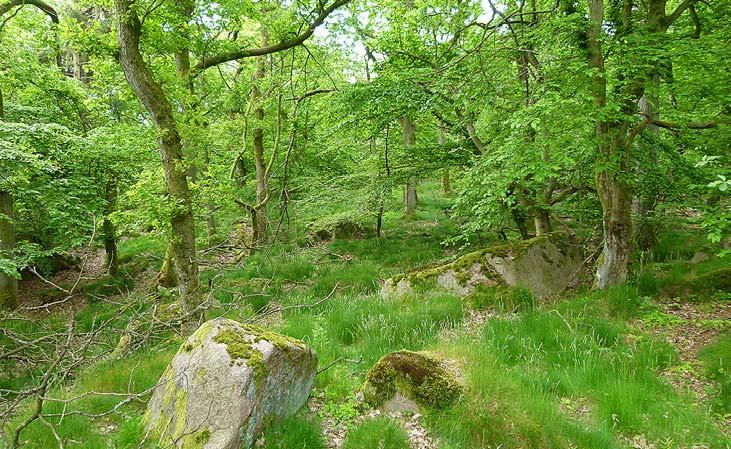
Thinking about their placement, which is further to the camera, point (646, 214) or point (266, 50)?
point (646, 214)

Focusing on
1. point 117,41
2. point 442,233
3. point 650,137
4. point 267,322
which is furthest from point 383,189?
point 117,41

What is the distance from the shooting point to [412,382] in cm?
418

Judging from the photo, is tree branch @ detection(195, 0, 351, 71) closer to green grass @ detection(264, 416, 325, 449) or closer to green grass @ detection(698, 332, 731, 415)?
green grass @ detection(264, 416, 325, 449)

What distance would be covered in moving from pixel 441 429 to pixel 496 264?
4410 millimetres

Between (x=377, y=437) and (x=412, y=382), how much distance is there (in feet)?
2.39

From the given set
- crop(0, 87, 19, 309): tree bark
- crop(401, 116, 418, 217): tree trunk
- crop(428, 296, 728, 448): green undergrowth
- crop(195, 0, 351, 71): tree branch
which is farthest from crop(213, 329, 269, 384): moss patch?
crop(401, 116, 418, 217): tree trunk

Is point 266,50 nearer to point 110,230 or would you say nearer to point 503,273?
point 503,273

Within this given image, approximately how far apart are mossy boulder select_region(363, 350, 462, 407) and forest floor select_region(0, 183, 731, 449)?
127mm

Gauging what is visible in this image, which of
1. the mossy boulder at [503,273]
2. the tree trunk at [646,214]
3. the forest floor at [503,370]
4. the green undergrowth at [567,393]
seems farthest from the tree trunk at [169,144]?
the tree trunk at [646,214]

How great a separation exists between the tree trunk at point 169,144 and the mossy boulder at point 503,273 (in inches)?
144

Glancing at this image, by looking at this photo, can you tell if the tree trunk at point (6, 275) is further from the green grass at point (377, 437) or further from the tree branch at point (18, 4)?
the green grass at point (377, 437)

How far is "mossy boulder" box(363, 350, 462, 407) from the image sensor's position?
4094 mm

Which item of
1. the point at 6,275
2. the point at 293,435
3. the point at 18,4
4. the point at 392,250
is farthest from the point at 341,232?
the point at 293,435

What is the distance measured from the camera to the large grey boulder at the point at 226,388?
3.38 m
